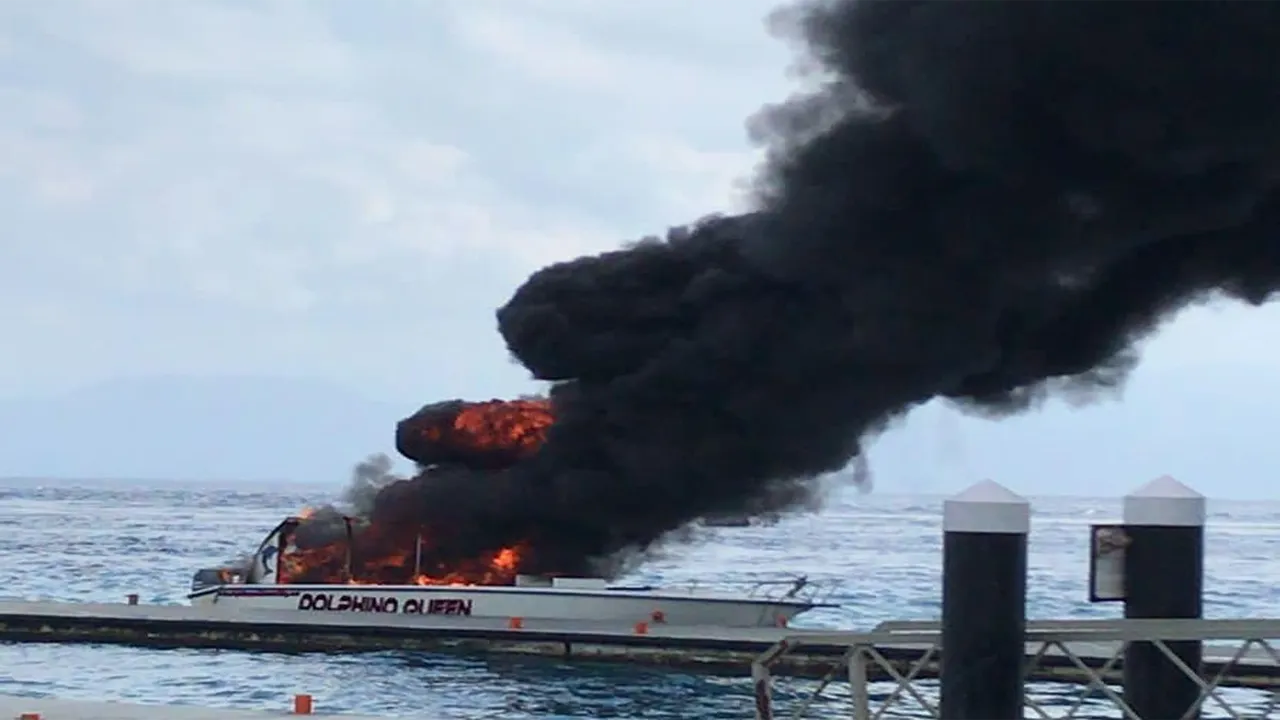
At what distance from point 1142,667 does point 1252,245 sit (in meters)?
14.5

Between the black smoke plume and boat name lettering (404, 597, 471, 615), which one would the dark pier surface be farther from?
the black smoke plume

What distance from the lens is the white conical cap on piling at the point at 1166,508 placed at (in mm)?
11750

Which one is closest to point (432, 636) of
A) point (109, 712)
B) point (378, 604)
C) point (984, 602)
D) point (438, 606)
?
point (438, 606)

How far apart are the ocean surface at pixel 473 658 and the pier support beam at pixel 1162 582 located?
50.3ft

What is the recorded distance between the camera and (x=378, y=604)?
3878cm

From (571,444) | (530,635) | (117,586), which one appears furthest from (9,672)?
(117,586)

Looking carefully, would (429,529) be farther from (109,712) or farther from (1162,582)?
(1162,582)

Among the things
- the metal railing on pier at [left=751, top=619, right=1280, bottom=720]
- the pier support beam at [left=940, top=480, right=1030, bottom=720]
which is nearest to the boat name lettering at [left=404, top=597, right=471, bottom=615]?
the metal railing on pier at [left=751, top=619, right=1280, bottom=720]

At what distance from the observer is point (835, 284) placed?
31094 mm

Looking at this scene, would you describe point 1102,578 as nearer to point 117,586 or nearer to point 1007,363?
point 1007,363

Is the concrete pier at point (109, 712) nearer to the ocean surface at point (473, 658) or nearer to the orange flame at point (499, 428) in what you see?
the ocean surface at point (473, 658)

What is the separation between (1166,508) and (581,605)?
84.9ft

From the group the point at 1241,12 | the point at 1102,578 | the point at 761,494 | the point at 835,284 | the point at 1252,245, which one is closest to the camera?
the point at 1102,578

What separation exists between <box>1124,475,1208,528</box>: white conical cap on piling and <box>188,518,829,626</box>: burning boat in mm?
25419
